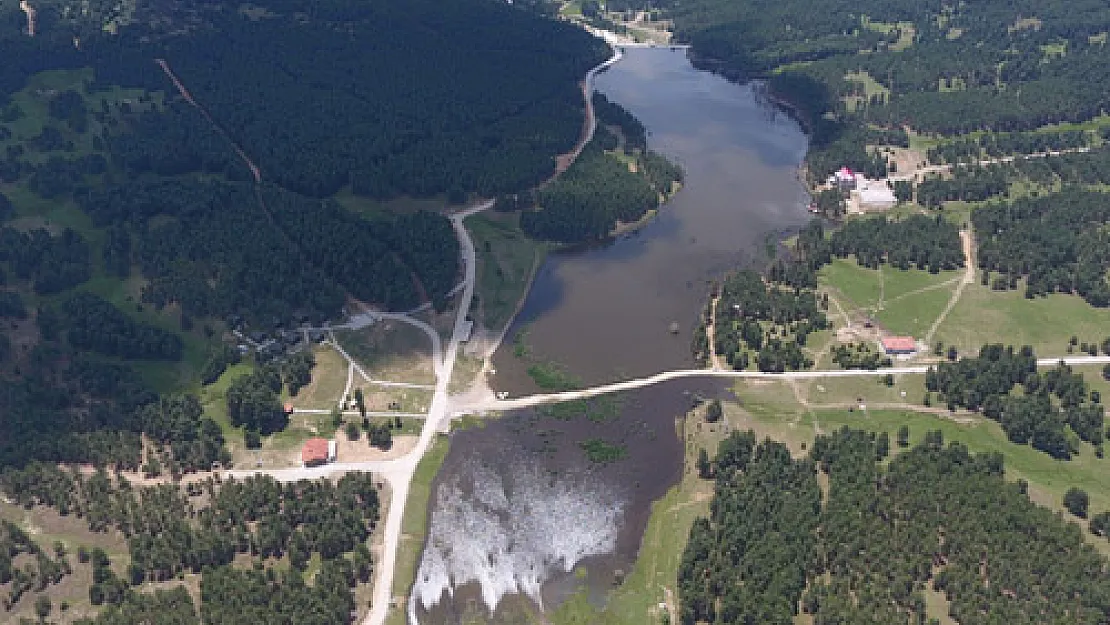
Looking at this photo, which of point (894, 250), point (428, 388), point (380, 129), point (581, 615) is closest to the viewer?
point (581, 615)

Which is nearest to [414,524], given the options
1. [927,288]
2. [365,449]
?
[365,449]

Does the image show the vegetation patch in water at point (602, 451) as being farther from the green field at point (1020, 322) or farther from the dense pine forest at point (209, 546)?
the green field at point (1020, 322)

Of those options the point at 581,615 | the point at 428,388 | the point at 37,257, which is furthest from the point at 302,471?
the point at 37,257

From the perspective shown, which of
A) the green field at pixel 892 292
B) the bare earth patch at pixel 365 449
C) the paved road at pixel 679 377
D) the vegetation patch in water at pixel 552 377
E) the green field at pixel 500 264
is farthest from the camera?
the green field at pixel 500 264

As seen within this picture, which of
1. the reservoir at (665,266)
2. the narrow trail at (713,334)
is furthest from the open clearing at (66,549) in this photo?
the narrow trail at (713,334)

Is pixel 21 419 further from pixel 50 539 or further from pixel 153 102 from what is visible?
pixel 153 102
